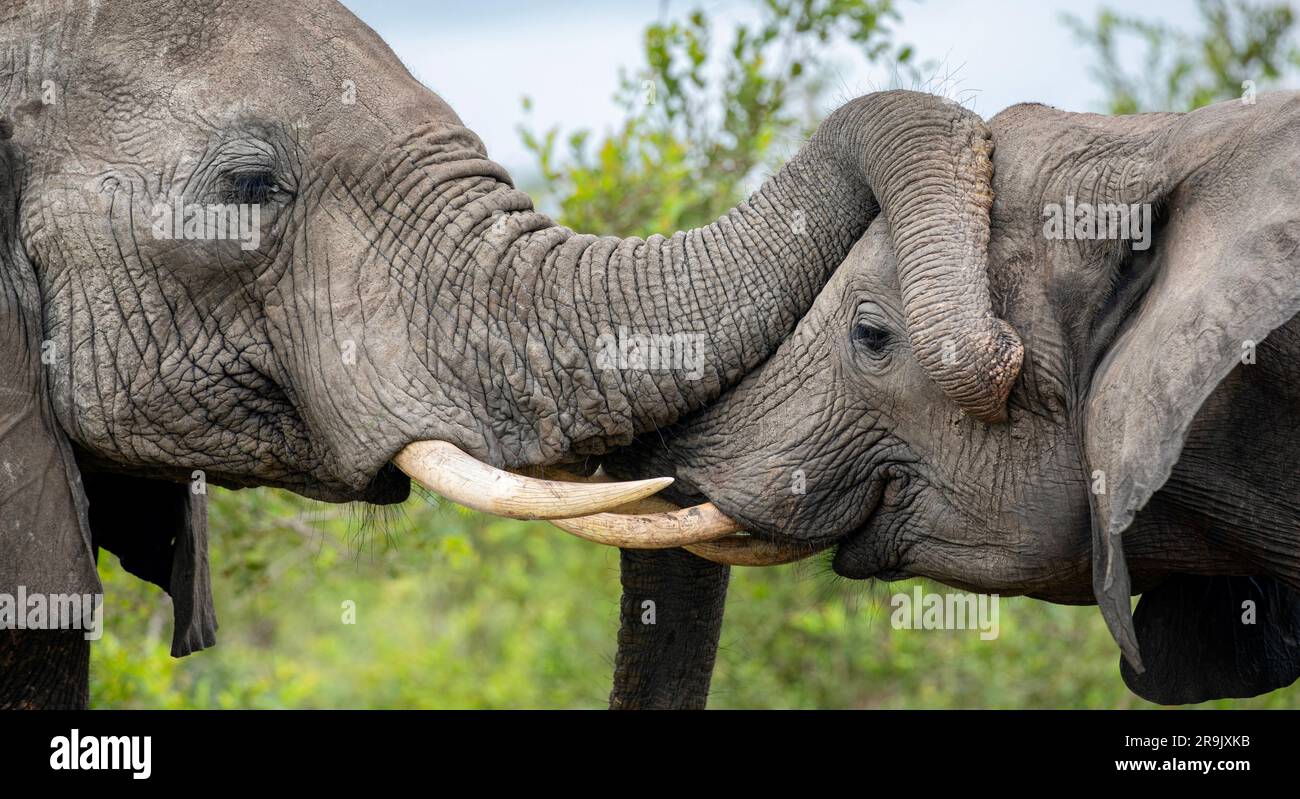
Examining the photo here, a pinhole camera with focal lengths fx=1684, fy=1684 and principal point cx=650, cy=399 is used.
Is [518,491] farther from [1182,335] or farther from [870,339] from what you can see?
[1182,335]

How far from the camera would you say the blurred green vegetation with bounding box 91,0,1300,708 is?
23.6 feet

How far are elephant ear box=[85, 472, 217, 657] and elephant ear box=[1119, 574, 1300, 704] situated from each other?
2.65 metres

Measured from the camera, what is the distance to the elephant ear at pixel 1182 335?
11.9 ft

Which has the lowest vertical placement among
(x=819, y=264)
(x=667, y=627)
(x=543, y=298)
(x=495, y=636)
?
(x=495, y=636)

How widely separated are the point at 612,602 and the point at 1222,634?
297 cm

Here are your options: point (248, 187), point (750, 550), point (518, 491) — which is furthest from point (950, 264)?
point (248, 187)

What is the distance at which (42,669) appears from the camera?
4820 mm

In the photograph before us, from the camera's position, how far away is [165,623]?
849 cm

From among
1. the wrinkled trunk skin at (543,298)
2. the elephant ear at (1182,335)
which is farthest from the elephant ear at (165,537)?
the elephant ear at (1182,335)

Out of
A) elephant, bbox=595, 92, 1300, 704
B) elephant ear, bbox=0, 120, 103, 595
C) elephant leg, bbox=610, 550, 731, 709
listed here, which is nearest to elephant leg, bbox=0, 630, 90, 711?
elephant ear, bbox=0, 120, 103, 595

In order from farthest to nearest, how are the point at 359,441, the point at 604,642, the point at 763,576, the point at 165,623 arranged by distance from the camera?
the point at 604,642 < the point at 763,576 < the point at 165,623 < the point at 359,441
